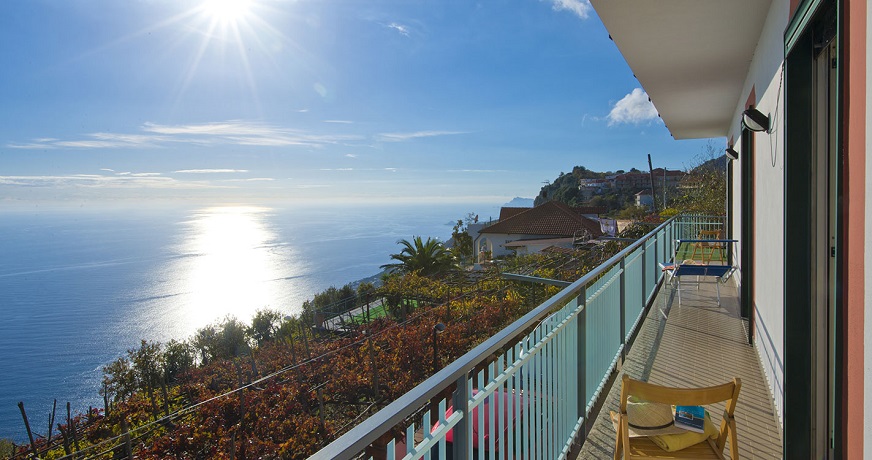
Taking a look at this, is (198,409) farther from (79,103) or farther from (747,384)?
(79,103)

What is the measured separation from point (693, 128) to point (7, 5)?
538 feet

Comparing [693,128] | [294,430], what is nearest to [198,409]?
[294,430]

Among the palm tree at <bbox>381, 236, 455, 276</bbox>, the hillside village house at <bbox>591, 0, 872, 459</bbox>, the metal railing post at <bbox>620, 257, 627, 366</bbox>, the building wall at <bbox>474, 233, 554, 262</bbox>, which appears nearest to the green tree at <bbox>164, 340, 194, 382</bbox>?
the palm tree at <bbox>381, 236, 455, 276</bbox>

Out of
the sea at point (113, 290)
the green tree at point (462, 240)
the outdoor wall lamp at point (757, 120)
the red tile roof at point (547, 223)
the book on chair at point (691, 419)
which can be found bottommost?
the sea at point (113, 290)

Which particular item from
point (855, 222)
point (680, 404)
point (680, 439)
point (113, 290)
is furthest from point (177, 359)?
point (113, 290)

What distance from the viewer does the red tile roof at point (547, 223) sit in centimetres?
5006

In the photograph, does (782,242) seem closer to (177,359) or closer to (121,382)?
(121,382)

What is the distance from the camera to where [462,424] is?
1.51 metres

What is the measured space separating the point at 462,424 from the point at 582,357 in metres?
1.63

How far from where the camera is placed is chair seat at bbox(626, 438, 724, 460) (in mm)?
2266

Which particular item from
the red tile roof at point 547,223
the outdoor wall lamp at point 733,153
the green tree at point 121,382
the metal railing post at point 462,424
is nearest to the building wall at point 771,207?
the metal railing post at point 462,424

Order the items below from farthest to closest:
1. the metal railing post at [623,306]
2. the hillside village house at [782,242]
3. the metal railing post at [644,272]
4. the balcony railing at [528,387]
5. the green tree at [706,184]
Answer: the green tree at [706,184]
the metal railing post at [644,272]
the metal railing post at [623,306]
the hillside village house at [782,242]
the balcony railing at [528,387]

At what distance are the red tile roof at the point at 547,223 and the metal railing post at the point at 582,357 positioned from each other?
4735 centimetres

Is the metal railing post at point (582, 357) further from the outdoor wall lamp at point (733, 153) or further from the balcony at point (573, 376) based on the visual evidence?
the outdoor wall lamp at point (733, 153)
